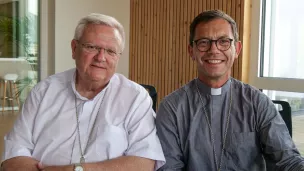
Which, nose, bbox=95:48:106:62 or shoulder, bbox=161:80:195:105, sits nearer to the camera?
nose, bbox=95:48:106:62

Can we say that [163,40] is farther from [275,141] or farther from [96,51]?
[275,141]

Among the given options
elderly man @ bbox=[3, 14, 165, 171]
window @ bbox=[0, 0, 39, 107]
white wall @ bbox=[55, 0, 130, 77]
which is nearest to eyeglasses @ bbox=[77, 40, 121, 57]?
elderly man @ bbox=[3, 14, 165, 171]

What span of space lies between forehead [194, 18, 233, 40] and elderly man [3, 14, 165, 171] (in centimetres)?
43

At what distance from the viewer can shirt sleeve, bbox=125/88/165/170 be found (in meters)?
2.00

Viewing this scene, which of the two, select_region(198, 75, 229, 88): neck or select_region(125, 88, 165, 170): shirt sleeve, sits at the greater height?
select_region(198, 75, 229, 88): neck

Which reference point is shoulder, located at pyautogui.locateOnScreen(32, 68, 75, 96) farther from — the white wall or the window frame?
the white wall

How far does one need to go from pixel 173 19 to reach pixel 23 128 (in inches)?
152

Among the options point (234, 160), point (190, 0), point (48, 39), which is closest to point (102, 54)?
point (234, 160)

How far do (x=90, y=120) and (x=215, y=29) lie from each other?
2.68 feet

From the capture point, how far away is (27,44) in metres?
6.07

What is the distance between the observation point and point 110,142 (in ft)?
6.64

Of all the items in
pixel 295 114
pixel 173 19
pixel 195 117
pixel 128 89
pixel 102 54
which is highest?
pixel 173 19

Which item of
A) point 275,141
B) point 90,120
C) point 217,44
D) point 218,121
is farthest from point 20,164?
point 275,141

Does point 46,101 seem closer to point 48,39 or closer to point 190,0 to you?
point 190,0
